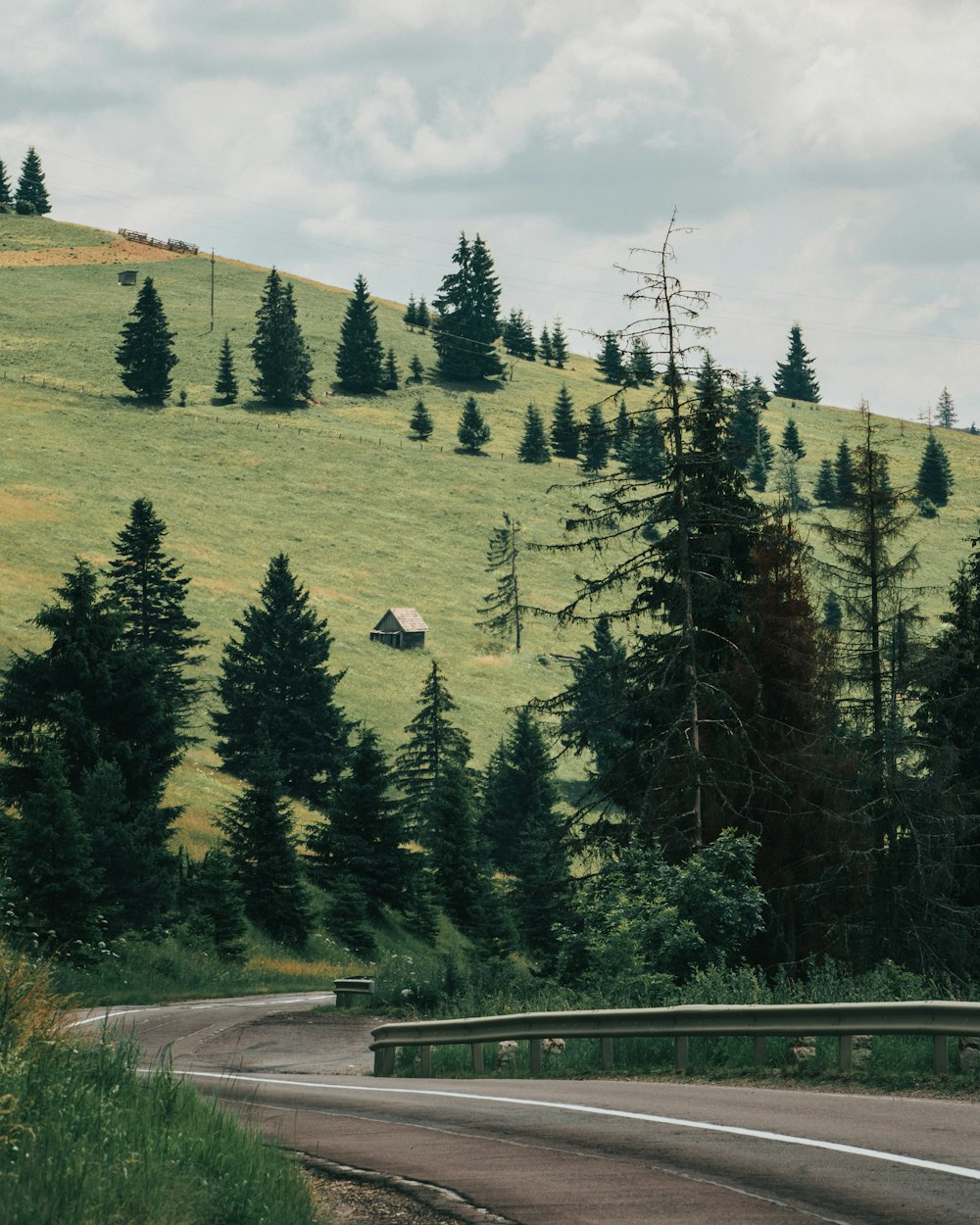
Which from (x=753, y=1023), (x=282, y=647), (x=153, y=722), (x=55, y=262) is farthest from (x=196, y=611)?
(x=55, y=262)

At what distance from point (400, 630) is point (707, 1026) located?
83139mm

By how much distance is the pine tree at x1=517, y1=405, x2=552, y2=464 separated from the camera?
14738 centimetres

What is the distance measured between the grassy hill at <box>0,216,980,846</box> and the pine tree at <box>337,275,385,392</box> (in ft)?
8.44

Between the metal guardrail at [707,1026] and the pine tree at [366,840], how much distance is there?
103ft

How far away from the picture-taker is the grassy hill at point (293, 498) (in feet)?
293

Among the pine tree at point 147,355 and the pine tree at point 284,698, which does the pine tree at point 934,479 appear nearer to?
the pine tree at point 147,355

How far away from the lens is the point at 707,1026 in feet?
45.0

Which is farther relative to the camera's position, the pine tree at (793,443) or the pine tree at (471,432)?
the pine tree at (793,443)

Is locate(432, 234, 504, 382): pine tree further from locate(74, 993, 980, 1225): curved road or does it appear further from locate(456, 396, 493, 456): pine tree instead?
locate(74, 993, 980, 1225): curved road

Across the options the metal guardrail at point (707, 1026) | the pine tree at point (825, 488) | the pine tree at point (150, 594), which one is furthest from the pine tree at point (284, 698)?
the pine tree at point (825, 488)

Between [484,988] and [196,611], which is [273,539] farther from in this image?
[484,988]

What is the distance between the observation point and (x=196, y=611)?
87562 millimetres

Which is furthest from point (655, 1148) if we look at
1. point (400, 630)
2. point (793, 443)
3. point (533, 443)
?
point (793, 443)

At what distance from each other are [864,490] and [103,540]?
69980 millimetres
